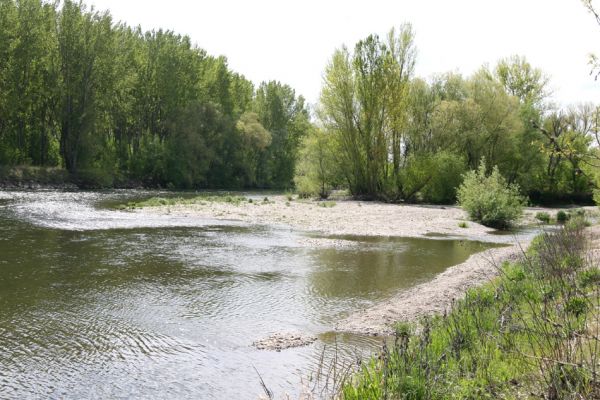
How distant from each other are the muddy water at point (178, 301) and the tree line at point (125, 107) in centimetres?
3992

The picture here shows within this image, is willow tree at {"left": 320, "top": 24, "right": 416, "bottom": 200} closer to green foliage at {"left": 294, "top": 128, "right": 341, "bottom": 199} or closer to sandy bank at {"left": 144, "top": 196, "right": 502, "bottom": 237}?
green foliage at {"left": 294, "top": 128, "right": 341, "bottom": 199}

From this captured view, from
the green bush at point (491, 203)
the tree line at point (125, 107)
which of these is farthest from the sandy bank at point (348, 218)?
the tree line at point (125, 107)

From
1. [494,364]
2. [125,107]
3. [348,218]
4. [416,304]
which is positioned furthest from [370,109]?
[494,364]

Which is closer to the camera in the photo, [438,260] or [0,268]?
[0,268]

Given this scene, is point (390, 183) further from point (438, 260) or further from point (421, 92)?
point (438, 260)

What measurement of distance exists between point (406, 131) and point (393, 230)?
1245 inches

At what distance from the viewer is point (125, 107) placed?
73.1 metres

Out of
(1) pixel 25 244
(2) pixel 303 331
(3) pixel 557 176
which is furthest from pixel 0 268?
(3) pixel 557 176

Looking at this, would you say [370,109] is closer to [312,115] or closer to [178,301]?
[312,115]

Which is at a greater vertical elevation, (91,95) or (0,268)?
(91,95)

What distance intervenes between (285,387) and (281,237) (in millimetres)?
17809

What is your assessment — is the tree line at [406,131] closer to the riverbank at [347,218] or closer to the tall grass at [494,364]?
the riverbank at [347,218]

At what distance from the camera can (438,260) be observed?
66.0 ft

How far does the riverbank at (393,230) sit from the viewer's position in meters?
11.5
